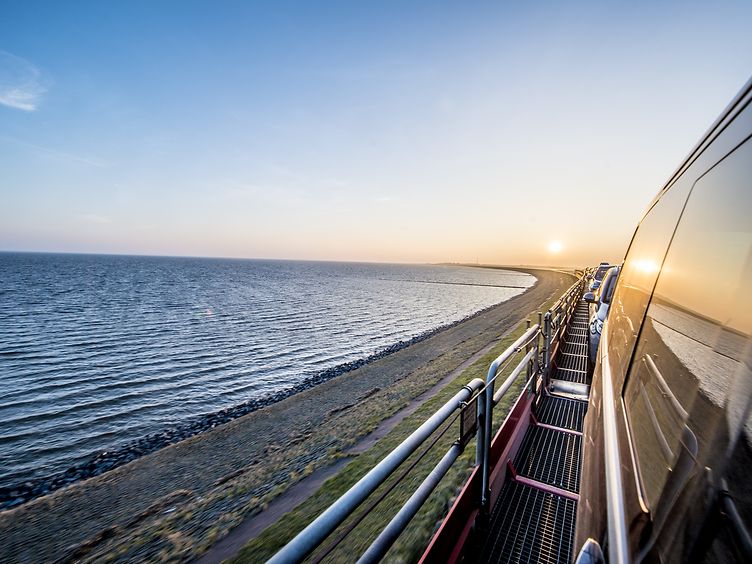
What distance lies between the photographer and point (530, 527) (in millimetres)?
3160

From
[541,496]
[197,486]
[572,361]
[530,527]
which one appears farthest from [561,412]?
[197,486]

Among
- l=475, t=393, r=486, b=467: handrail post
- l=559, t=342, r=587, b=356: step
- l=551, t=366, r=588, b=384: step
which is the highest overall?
l=475, t=393, r=486, b=467: handrail post

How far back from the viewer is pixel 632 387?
1750 millimetres

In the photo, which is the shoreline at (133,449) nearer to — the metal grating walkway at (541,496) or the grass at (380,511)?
the grass at (380,511)

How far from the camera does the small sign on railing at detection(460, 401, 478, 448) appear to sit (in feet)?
8.31

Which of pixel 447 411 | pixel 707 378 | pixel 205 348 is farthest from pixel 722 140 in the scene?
pixel 205 348

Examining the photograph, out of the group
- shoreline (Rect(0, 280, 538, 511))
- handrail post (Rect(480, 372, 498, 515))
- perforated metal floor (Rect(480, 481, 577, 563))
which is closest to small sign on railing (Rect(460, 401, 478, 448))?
handrail post (Rect(480, 372, 498, 515))

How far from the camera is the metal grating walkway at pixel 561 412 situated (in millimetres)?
5140

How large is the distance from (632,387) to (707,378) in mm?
925

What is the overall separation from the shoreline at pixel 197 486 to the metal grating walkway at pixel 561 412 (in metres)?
5.03

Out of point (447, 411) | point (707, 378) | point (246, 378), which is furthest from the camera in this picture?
point (246, 378)

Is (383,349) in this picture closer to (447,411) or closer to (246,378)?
(246,378)

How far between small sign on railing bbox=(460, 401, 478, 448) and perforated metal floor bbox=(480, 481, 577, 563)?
1048mm

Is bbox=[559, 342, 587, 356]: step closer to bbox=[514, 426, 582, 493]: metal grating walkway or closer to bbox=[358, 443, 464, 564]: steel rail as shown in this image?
bbox=[514, 426, 582, 493]: metal grating walkway
